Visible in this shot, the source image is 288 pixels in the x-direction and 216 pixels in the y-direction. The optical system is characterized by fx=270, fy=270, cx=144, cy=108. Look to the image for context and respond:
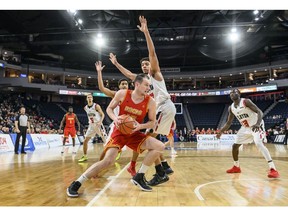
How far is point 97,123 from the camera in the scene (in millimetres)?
8305

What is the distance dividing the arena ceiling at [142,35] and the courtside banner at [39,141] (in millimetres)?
9541

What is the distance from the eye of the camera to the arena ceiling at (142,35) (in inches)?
896

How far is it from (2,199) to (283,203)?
355 cm

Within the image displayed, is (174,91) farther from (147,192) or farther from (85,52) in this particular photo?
(147,192)

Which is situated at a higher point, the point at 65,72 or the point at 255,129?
the point at 65,72

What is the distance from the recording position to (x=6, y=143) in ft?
42.2

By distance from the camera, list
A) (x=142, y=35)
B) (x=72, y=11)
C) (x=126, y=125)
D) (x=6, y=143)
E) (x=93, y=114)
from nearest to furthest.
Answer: (x=126, y=125) → (x=93, y=114) → (x=6, y=143) → (x=72, y=11) → (x=142, y=35)

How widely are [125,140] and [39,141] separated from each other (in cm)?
1350

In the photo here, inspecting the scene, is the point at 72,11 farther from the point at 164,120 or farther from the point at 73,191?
the point at 73,191

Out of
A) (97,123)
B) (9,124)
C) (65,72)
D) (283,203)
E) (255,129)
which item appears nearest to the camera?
(283,203)

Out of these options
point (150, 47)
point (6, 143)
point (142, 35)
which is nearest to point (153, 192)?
point (150, 47)

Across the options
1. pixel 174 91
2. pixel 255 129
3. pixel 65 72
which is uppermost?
pixel 65 72
